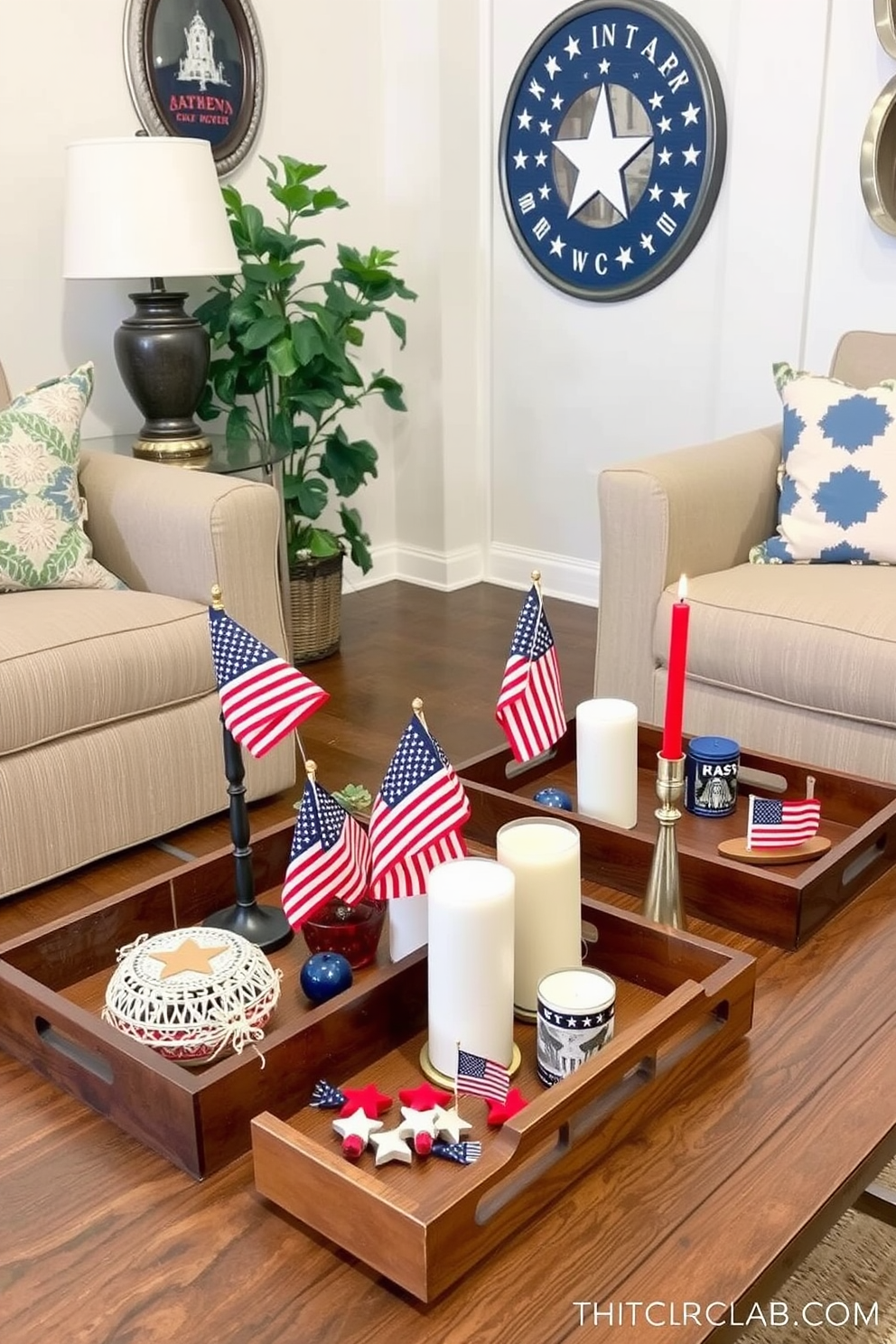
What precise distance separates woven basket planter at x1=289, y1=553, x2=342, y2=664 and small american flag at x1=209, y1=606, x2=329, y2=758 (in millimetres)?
1982

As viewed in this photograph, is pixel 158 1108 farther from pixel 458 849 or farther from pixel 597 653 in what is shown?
pixel 597 653

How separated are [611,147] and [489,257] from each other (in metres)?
0.51

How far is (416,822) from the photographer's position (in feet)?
3.85

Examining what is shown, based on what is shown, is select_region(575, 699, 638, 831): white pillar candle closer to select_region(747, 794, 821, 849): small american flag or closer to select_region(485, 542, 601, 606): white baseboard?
select_region(747, 794, 821, 849): small american flag

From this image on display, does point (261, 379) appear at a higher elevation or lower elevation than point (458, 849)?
higher

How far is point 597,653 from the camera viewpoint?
2473 millimetres

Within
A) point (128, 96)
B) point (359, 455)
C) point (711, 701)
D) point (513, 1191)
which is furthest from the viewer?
point (359, 455)

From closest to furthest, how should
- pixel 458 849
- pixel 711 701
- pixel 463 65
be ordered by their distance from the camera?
pixel 458 849, pixel 711 701, pixel 463 65

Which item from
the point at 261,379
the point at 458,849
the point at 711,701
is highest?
the point at 261,379

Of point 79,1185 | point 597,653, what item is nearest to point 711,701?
point 597,653

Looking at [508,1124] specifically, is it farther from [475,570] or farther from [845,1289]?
[475,570]

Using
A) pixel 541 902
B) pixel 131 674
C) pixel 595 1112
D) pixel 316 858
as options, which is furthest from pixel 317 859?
pixel 131 674

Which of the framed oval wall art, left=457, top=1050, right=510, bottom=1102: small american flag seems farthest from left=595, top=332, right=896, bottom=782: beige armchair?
the framed oval wall art

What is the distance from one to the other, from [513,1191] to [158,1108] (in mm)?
290
